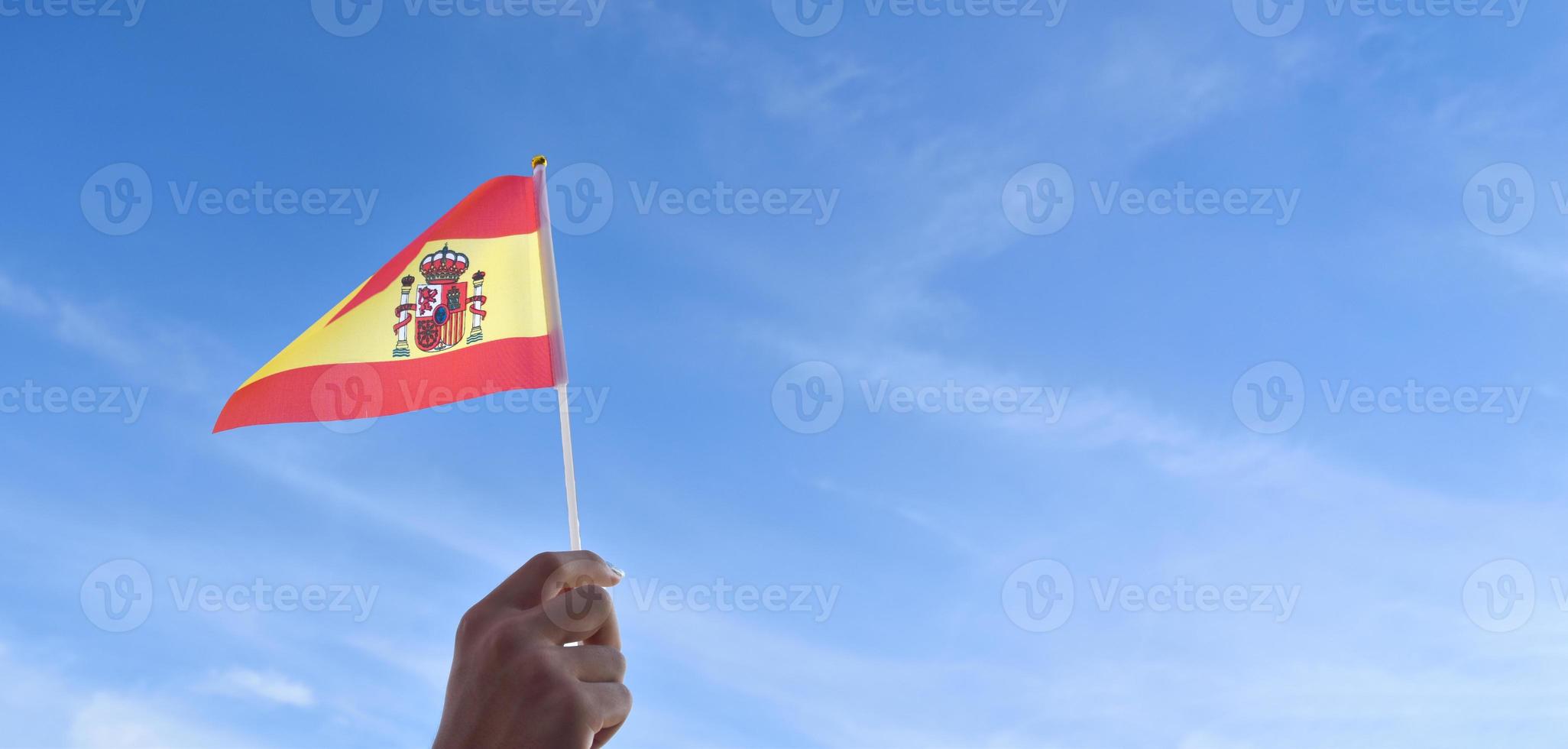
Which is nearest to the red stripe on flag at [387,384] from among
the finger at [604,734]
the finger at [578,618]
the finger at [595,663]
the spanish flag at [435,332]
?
the spanish flag at [435,332]

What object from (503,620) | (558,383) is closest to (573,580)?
(503,620)

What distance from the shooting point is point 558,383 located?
685cm

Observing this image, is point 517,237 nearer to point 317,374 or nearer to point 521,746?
point 317,374

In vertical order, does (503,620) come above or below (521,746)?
above

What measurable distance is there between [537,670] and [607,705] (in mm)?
255

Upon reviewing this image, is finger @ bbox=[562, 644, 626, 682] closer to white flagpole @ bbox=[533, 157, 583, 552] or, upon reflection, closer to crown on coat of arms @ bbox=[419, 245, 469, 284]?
white flagpole @ bbox=[533, 157, 583, 552]

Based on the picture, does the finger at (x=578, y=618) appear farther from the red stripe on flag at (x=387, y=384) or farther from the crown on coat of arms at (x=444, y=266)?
the crown on coat of arms at (x=444, y=266)

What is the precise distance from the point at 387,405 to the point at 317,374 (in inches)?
19.4

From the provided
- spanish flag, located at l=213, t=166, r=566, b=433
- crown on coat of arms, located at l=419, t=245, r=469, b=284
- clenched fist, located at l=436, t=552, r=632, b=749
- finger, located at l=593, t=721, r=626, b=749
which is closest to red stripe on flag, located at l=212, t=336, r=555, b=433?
spanish flag, located at l=213, t=166, r=566, b=433

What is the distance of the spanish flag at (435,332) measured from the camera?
7.40 m

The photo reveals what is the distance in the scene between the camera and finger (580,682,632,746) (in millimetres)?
3412

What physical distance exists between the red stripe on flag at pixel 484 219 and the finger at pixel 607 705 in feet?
15.6

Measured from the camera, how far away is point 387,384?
7.48m

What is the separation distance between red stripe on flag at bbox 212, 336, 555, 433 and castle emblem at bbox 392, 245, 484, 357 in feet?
0.32
